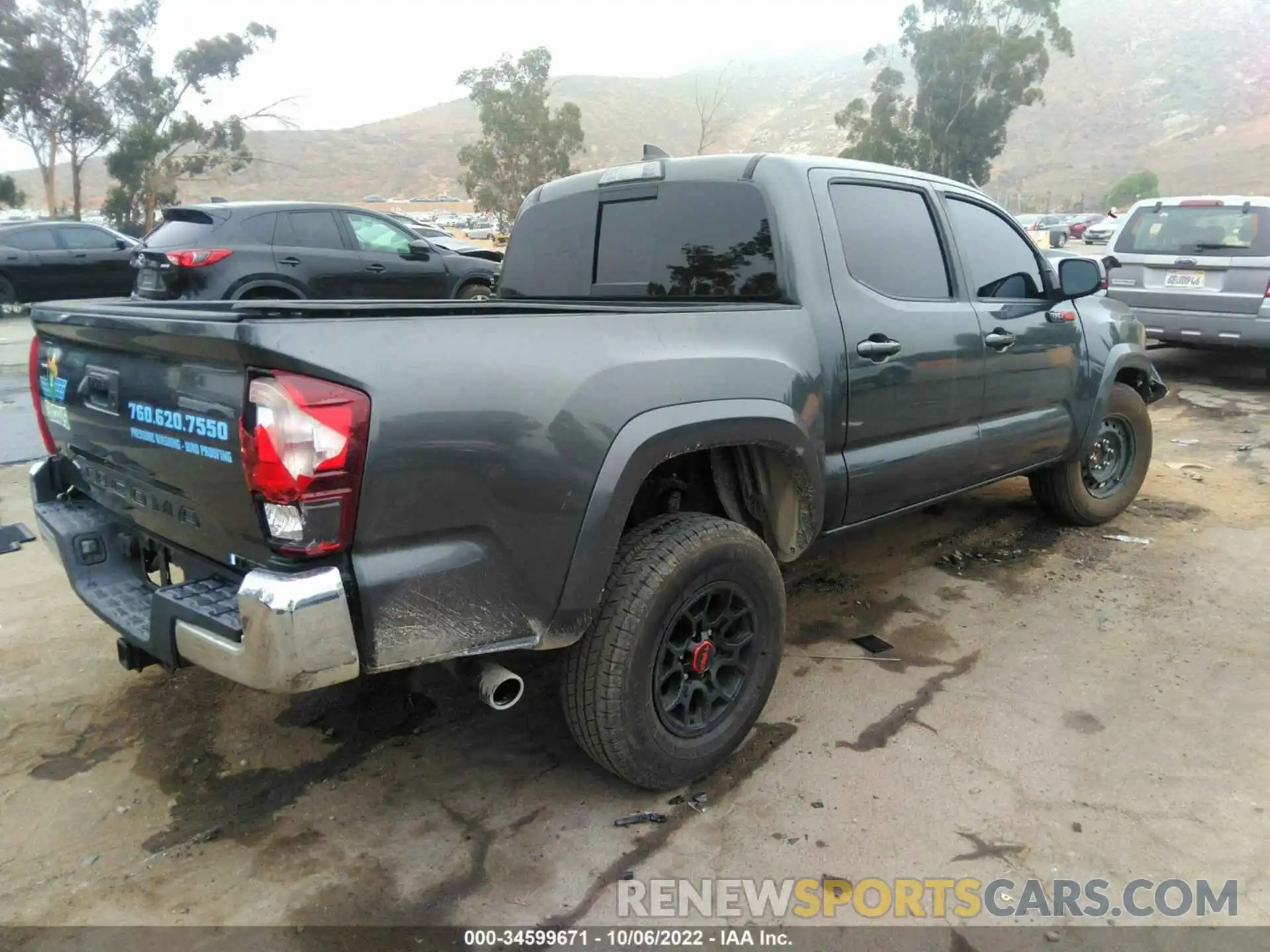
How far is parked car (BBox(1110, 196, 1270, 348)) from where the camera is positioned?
26.2 feet

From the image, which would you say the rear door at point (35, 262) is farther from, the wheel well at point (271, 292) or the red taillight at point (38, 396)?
the red taillight at point (38, 396)

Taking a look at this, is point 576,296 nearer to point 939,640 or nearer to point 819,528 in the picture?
point 819,528

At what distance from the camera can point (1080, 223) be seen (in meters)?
40.1

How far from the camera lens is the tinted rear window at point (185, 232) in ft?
28.4

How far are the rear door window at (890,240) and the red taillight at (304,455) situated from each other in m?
2.03

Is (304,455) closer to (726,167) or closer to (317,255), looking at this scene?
(726,167)

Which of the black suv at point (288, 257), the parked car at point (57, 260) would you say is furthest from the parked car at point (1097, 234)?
the parked car at point (57, 260)

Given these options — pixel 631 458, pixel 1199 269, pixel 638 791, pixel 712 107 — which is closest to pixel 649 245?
pixel 631 458

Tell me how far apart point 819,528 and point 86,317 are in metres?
2.37

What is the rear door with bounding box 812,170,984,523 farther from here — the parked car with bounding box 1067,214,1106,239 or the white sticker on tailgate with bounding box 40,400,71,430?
the parked car with bounding box 1067,214,1106,239

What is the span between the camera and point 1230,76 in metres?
102

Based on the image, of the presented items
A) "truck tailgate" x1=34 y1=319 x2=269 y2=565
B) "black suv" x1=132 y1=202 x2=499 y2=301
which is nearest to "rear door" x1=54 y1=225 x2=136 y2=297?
"black suv" x1=132 y1=202 x2=499 y2=301

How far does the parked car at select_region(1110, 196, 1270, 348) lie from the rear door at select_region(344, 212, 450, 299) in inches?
281

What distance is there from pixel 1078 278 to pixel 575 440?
302 centimetres
